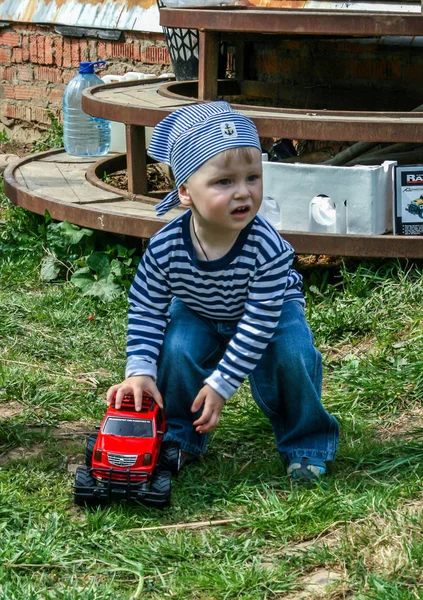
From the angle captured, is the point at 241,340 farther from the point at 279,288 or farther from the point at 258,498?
the point at 258,498

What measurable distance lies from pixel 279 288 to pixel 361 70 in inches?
146

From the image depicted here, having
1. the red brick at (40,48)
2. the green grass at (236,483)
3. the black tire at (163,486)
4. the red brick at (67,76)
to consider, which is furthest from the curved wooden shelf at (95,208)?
the red brick at (40,48)

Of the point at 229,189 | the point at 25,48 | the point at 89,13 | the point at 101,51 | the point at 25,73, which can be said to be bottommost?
the point at 25,73

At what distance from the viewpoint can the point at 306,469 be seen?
292cm

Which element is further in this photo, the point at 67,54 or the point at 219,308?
the point at 67,54

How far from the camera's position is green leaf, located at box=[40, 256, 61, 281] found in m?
5.08

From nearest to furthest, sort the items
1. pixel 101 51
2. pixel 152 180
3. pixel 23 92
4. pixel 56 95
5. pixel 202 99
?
1. pixel 202 99
2. pixel 152 180
3. pixel 101 51
4. pixel 56 95
5. pixel 23 92

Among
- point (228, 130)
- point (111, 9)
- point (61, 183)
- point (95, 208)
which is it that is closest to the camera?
point (228, 130)

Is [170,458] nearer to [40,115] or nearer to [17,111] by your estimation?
[40,115]

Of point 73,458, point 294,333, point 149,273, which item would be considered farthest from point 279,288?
point 73,458

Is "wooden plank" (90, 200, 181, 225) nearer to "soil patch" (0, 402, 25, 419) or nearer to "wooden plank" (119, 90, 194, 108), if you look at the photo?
"wooden plank" (119, 90, 194, 108)

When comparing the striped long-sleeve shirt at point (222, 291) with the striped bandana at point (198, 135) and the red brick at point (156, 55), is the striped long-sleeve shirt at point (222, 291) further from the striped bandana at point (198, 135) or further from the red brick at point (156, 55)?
the red brick at point (156, 55)

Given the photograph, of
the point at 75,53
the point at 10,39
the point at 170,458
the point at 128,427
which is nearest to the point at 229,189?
the point at 128,427

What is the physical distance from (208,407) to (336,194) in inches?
81.4
